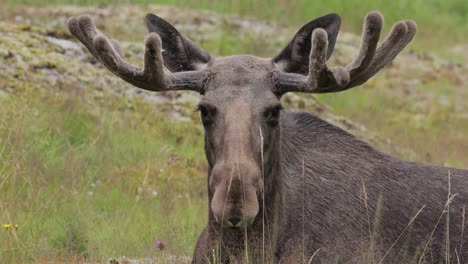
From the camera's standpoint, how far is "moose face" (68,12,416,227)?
18.2 ft

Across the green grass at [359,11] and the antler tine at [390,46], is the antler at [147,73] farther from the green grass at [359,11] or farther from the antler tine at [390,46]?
the green grass at [359,11]

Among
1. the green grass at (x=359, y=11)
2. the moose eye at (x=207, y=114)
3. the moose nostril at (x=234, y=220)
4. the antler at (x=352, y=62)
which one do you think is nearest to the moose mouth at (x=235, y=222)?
the moose nostril at (x=234, y=220)

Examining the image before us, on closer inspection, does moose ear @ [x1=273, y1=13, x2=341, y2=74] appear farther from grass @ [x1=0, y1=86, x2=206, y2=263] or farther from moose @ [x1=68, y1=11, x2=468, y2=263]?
grass @ [x1=0, y1=86, x2=206, y2=263]

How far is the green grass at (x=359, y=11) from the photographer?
17516 mm

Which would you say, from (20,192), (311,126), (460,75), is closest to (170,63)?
(311,126)

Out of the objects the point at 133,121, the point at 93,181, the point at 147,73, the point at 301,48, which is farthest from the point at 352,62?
the point at 133,121

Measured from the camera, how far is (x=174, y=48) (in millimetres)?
6641

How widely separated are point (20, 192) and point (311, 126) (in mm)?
2721

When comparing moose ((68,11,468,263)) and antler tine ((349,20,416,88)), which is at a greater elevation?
antler tine ((349,20,416,88))

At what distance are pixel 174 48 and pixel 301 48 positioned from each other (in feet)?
2.58

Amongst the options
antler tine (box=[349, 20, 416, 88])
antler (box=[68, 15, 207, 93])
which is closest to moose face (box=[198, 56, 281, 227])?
antler (box=[68, 15, 207, 93])

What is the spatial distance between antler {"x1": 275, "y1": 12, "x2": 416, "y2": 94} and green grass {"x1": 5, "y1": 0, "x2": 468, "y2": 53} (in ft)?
31.8

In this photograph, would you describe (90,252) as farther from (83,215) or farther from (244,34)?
(244,34)

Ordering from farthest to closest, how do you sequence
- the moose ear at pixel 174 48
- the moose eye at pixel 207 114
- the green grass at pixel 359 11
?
the green grass at pixel 359 11 → the moose ear at pixel 174 48 → the moose eye at pixel 207 114
